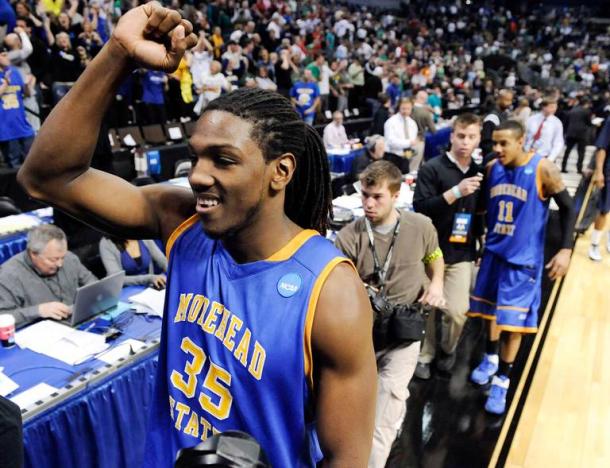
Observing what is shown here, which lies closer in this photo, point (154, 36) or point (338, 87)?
point (154, 36)

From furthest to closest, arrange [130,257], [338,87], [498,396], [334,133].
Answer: [338,87] → [334,133] → [130,257] → [498,396]

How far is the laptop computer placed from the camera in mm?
2957

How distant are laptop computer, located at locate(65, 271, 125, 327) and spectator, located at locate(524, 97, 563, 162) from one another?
21.3ft

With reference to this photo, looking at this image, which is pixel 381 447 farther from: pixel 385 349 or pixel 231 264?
pixel 231 264

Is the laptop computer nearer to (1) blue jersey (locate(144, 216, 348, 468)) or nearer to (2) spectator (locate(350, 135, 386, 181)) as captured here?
(1) blue jersey (locate(144, 216, 348, 468))

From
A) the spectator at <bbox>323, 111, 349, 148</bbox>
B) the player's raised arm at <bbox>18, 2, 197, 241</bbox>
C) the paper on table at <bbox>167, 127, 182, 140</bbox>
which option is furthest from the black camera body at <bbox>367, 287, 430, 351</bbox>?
the paper on table at <bbox>167, 127, 182, 140</bbox>

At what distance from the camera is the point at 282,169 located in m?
1.14

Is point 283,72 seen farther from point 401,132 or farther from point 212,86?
point 401,132

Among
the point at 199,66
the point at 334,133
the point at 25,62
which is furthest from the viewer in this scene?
the point at 199,66

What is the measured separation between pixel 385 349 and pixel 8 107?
6.01 meters

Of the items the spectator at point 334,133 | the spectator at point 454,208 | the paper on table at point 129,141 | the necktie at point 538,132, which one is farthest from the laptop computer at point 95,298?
the necktie at point 538,132

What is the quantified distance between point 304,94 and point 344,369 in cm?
1001

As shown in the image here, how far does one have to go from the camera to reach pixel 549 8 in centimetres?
2977

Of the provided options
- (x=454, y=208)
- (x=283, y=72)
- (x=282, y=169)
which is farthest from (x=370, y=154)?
(x=282, y=169)
